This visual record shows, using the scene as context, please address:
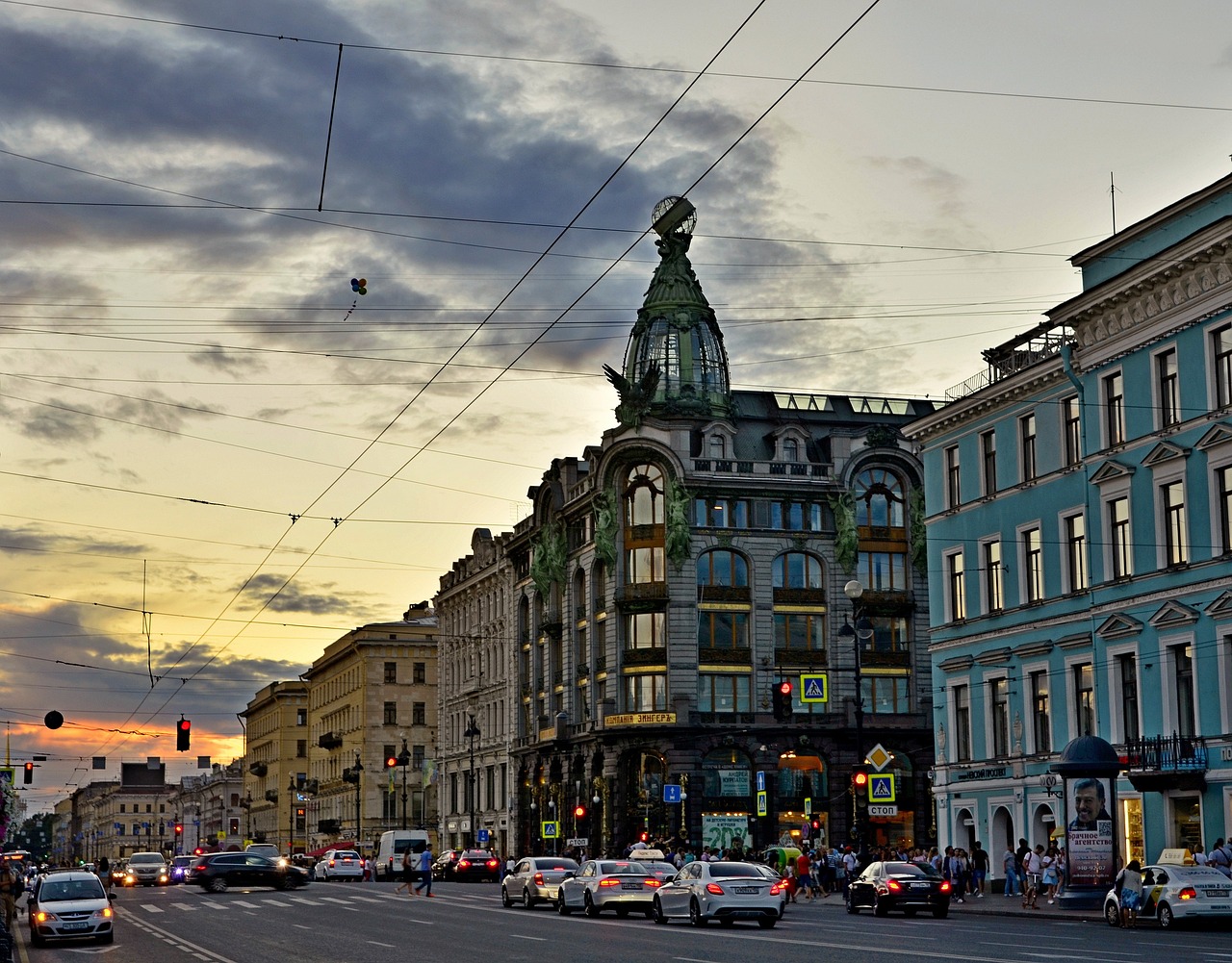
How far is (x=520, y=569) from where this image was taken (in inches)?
4193

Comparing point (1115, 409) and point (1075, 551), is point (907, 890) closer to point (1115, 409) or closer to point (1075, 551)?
point (1075, 551)

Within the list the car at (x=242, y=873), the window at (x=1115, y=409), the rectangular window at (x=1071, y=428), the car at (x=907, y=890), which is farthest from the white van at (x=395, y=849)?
the window at (x=1115, y=409)

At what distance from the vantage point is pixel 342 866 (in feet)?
271

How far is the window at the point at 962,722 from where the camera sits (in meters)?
56.4

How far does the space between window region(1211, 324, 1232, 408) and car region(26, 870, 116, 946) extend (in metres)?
28.0

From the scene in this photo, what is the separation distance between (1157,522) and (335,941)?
24.5 m

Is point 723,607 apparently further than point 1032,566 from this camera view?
Yes

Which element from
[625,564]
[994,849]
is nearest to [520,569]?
[625,564]

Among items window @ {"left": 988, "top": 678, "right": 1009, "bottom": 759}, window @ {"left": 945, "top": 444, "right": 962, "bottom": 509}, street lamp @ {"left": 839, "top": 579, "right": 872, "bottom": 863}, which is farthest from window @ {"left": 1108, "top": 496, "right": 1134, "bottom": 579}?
window @ {"left": 945, "top": 444, "right": 962, "bottom": 509}

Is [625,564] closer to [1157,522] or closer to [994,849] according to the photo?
[994,849]

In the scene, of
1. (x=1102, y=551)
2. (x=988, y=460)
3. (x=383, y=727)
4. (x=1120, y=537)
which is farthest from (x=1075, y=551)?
(x=383, y=727)

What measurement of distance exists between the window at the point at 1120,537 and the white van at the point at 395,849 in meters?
43.2

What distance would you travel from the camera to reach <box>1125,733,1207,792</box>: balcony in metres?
43.4

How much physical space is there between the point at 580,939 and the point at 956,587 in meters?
29.3
